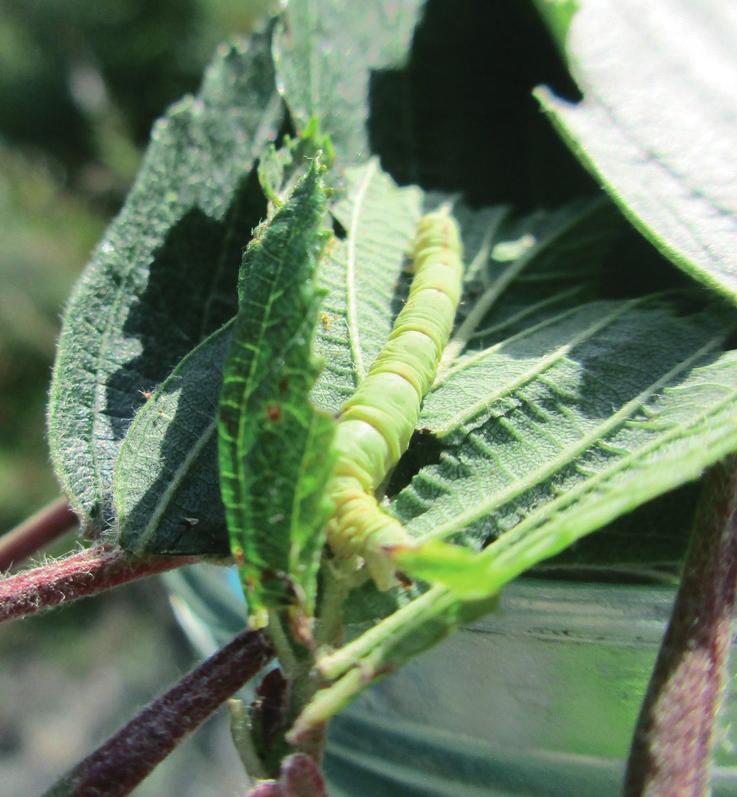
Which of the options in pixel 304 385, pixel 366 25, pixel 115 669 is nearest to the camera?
pixel 304 385

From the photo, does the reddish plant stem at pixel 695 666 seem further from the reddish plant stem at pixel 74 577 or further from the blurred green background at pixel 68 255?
the blurred green background at pixel 68 255

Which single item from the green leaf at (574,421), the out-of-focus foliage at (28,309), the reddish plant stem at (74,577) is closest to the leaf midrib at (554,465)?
the green leaf at (574,421)

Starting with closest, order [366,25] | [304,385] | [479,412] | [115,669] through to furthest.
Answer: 1. [304,385]
2. [479,412]
3. [366,25]
4. [115,669]

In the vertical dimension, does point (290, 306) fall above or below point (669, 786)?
above

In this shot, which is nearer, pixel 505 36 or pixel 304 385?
pixel 304 385

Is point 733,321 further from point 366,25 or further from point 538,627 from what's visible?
point 366,25

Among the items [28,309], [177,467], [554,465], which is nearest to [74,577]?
[177,467]

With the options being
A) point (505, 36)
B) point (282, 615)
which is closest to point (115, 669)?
point (505, 36)

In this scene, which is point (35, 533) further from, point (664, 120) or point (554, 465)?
point (664, 120)
